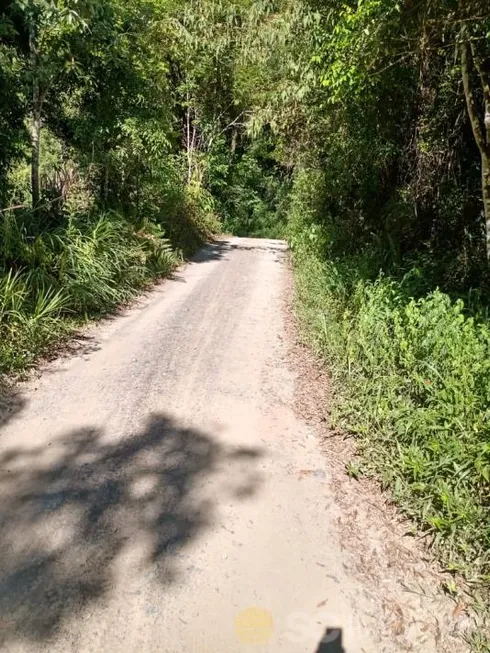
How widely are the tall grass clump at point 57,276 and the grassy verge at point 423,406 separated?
9.21 feet

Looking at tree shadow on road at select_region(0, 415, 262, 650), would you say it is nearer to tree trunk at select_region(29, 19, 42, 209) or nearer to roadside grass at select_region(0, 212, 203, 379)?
roadside grass at select_region(0, 212, 203, 379)

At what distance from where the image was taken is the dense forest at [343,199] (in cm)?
304

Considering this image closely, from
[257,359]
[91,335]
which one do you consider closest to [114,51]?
[91,335]

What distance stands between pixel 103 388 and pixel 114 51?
540cm

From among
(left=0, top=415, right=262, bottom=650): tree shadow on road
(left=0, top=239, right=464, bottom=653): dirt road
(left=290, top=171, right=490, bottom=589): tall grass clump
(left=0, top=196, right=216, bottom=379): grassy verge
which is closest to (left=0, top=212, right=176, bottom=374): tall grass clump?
(left=0, top=196, right=216, bottom=379): grassy verge

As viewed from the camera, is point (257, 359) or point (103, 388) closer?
point (103, 388)

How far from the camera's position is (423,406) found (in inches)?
126

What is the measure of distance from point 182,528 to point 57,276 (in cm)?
398

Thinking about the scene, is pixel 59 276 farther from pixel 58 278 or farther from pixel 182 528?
pixel 182 528

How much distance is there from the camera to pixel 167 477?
117 inches

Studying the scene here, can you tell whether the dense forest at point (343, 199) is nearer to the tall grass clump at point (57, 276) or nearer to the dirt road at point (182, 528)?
the tall grass clump at point (57, 276)

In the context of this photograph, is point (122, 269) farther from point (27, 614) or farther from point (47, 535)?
point (27, 614)

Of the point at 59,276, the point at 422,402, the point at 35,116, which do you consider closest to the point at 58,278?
the point at 59,276

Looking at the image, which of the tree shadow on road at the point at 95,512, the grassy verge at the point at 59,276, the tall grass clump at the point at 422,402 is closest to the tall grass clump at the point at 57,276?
the grassy verge at the point at 59,276
